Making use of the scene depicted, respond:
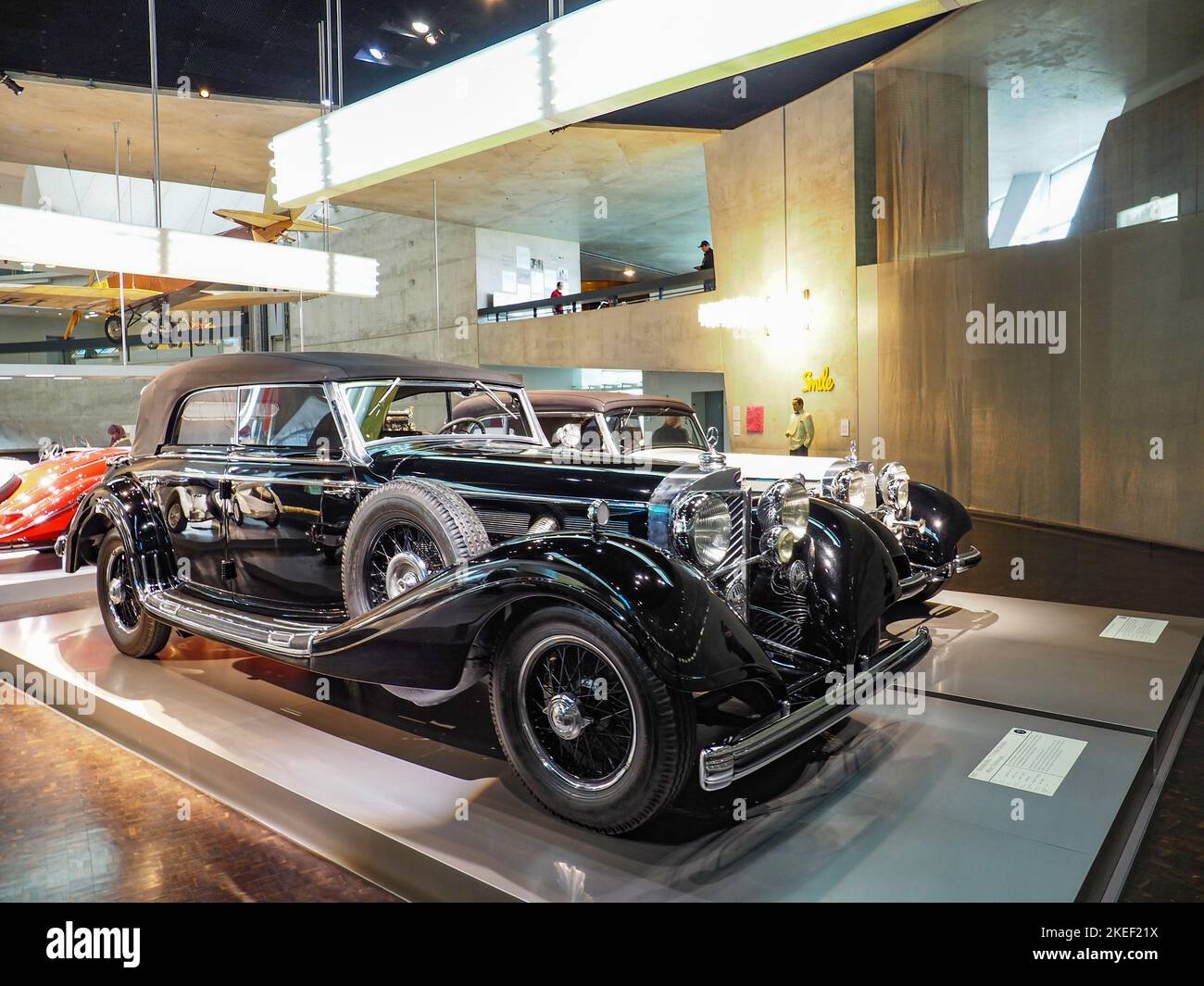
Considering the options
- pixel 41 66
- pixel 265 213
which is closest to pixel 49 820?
pixel 41 66

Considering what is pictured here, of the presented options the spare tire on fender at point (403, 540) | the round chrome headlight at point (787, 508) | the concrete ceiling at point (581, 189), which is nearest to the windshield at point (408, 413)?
the spare tire on fender at point (403, 540)

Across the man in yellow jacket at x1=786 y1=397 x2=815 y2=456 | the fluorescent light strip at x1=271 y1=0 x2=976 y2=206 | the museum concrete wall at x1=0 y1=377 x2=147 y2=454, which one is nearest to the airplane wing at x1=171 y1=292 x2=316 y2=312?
the museum concrete wall at x1=0 y1=377 x2=147 y2=454

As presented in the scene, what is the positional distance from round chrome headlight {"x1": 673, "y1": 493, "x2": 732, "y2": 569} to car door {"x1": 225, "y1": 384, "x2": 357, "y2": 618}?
1450 millimetres

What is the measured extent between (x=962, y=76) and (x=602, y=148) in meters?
5.35

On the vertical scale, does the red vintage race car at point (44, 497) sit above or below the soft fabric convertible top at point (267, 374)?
below

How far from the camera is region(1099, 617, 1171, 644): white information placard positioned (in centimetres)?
419

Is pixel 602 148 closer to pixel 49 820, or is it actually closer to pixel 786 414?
pixel 786 414

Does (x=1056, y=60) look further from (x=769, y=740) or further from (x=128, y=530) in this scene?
(x=128, y=530)

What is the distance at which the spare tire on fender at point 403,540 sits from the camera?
277 cm

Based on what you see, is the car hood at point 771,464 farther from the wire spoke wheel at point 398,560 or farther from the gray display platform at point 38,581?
the gray display platform at point 38,581

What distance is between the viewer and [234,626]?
10.9 ft

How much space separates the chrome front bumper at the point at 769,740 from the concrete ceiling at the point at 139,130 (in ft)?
26.1

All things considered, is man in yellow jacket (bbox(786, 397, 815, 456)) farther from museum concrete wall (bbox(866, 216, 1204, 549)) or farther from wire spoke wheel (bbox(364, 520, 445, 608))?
wire spoke wheel (bbox(364, 520, 445, 608))

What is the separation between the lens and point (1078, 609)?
486cm
